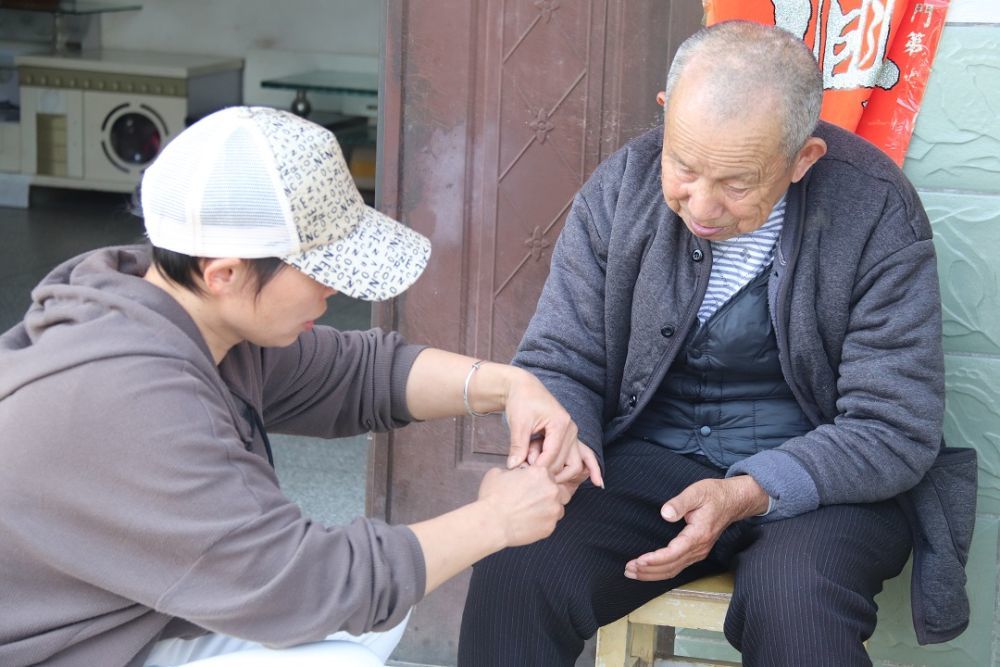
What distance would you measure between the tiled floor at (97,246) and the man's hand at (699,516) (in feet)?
3.30

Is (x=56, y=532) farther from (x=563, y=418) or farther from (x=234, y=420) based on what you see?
(x=563, y=418)

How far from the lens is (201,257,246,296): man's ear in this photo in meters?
1.70

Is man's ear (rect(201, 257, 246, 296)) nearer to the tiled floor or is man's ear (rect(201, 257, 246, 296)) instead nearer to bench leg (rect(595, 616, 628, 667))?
the tiled floor

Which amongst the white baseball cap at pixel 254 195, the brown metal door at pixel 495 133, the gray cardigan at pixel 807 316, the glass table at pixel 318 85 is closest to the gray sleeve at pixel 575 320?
the gray cardigan at pixel 807 316

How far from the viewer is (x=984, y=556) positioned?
2.74 meters

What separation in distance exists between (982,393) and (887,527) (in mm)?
571

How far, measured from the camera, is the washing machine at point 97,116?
25.0 feet

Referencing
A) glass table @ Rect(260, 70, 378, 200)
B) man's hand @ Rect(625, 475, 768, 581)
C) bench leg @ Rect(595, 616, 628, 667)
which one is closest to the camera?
man's hand @ Rect(625, 475, 768, 581)

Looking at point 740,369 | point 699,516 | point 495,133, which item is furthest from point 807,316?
point 495,133

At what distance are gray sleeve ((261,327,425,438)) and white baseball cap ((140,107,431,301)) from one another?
1.50ft

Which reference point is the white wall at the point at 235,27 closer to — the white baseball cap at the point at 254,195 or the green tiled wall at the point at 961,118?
the green tiled wall at the point at 961,118

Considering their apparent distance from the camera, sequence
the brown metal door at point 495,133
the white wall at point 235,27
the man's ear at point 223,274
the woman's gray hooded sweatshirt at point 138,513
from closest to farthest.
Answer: the woman's gray hooded sweatshirt at point 138,513
the man's ear at point 223,274
the brown metal door at point 495,133
the white wall at point 235,27

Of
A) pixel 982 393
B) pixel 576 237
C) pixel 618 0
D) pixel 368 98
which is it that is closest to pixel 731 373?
pixel 576 237

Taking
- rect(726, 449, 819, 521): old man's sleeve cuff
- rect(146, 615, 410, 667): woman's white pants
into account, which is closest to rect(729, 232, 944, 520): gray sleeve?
rect(726, 449, 819, 521): old man's sleeve cuff
